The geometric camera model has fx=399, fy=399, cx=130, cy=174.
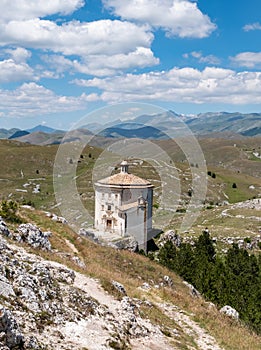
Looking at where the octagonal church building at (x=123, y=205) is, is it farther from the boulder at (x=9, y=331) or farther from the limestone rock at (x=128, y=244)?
the boulder at (x=9, y=331)

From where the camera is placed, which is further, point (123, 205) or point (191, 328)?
point (123, 205)

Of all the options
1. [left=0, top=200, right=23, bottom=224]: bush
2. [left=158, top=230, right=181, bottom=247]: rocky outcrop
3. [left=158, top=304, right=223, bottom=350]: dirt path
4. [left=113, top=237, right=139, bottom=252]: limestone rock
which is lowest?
[left=158, top=230, right=181, bottom=247]: rocky outcrop

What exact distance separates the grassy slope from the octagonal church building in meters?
20.1

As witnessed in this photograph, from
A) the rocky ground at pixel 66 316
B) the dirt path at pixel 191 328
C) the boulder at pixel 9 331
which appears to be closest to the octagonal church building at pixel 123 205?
the dirt path at pixel 191 328

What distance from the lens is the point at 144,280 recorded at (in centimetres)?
3250

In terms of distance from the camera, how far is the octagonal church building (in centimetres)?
5838

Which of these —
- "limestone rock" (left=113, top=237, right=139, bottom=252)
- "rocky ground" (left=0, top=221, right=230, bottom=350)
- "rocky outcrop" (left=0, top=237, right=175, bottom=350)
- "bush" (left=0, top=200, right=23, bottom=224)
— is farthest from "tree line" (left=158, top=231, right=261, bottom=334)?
"bush" (left=0, top=200, right=23, bottom=224)

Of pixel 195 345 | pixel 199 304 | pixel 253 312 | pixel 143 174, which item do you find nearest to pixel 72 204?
pixel 143 174

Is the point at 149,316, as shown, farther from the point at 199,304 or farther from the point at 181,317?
the point at 199,304

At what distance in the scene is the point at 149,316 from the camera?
19.7 m

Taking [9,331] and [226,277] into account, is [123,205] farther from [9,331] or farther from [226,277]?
[9,331]

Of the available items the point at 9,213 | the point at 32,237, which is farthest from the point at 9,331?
the point at 9,213

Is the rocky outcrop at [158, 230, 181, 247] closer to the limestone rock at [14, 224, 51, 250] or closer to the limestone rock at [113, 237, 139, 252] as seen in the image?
the limestone rock at [113, 237, 139, 252]

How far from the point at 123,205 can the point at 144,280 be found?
88.4ft
